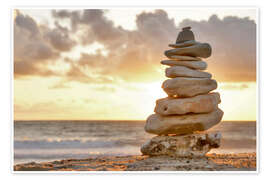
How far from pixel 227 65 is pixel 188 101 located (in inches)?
114

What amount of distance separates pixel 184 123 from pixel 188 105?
723 millimetres

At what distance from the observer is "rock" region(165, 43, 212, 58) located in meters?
13.4

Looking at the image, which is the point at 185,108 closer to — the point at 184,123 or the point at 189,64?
the point at 184,123

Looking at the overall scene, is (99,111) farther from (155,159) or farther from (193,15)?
(193,15)

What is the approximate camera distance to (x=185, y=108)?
1277 centimetres

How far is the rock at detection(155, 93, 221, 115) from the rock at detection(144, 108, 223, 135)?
0.83 feet

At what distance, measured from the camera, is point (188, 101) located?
12.9 metres

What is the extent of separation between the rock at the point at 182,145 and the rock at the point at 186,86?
169 centimetres

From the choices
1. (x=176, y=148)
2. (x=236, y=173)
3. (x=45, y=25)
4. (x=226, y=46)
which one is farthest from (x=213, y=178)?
(x=45, y=25)

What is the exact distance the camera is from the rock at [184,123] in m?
12.9

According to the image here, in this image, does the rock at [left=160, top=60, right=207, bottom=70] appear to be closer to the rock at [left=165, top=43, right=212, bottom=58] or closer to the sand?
the rock at [left=165, top=43, right=212, bottom=58]

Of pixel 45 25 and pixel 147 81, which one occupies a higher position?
pixel 45 25

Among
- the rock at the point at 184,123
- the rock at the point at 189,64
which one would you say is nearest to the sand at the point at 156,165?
the rock at the point at 184,123

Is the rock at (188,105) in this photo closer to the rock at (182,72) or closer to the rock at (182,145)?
the rock at (182,72)
